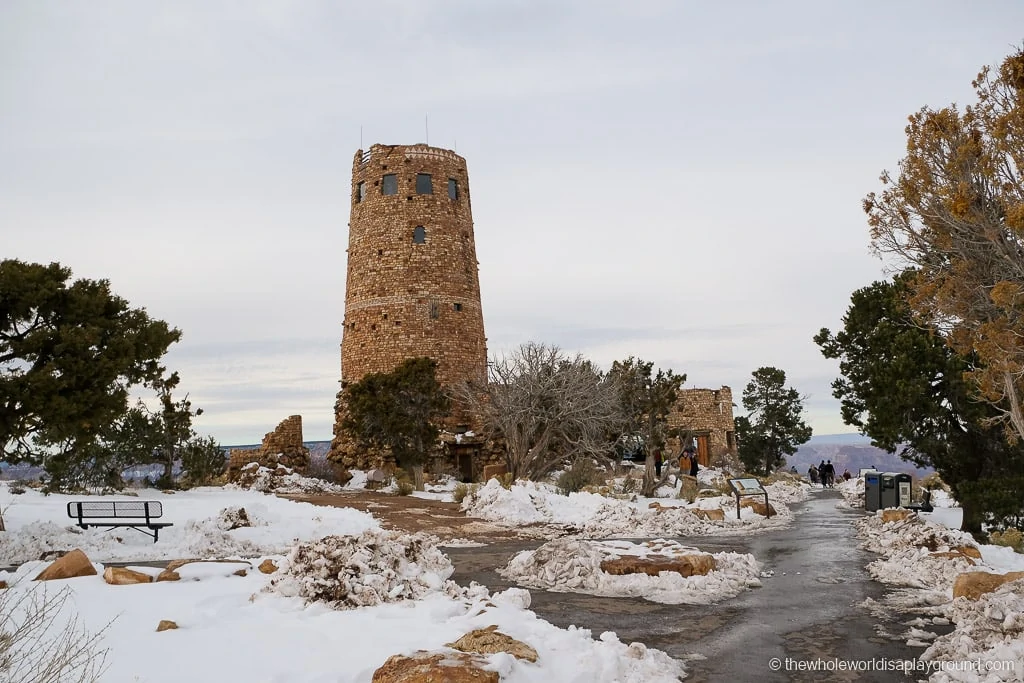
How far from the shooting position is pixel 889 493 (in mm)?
20203

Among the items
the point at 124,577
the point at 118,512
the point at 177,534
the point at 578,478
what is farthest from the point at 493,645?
the point at 578,478

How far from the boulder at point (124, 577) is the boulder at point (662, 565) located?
5465 millimetres

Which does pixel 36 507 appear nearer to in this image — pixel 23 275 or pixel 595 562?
pixel 23 275

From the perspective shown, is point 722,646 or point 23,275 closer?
point 722,646

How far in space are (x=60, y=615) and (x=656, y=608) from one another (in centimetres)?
595

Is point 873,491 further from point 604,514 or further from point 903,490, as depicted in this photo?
point 604,514

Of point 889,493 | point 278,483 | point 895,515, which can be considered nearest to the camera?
point 895,515

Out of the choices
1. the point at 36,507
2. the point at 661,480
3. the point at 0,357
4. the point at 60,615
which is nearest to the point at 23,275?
the point at 0,357

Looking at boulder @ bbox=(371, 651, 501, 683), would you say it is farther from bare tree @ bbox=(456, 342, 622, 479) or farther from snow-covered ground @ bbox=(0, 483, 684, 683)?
bare tree @ bbox=(456, 342, 622, 479)

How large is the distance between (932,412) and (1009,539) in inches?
113

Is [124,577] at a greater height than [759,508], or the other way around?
[124,577]

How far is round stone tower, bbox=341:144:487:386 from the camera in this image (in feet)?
122

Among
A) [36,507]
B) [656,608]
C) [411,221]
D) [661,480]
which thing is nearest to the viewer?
[656,608]

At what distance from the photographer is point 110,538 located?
14.3 meters
